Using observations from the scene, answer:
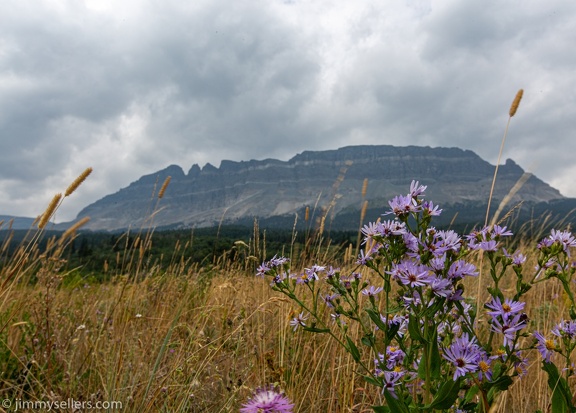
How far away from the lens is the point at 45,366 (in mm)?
2400

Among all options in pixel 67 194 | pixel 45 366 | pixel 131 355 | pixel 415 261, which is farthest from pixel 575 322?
pixel 45 366

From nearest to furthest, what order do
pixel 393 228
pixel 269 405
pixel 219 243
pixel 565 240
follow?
1. pixel 269 405
2. pixel 393 228
3. pixel 565 240
4. pixel 219 243

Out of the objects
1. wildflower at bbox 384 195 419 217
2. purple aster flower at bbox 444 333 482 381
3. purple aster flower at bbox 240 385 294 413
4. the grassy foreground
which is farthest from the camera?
the grassy foreground

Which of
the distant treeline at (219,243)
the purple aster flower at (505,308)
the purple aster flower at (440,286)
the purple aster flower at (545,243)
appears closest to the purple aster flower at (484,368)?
the purple aster flower at (505,308)

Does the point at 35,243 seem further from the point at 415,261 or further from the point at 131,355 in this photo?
the point at 415,261

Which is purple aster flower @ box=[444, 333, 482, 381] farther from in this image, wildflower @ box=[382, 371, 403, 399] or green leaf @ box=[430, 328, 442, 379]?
wildflower @ box=[382, 371, 403, 399]

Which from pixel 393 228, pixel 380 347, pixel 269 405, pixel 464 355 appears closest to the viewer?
pixel 269 405

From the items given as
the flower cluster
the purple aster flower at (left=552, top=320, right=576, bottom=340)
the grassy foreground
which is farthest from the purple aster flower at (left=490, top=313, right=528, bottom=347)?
the grassy foreground

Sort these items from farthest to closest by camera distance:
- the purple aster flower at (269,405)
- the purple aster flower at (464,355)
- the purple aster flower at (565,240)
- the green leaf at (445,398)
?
the purple aster flower at (565,240), the purple aster flower at (464,355), the green leaf at (445,398), the purple aster flower at (269,405)

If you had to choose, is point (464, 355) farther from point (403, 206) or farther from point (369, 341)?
point (403, 206)

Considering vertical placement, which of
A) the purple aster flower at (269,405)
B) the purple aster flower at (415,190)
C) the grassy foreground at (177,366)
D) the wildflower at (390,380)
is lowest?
the grassy foreground at (177,366)

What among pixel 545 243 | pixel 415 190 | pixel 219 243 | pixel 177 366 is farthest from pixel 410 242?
pixel 219 243

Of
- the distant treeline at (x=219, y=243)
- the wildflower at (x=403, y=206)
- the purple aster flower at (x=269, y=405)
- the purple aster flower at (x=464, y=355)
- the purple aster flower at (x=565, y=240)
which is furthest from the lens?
the distant treeline at (x=219, y=243)

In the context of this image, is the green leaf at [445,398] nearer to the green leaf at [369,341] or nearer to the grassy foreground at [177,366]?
the green leaf at [369,341]
